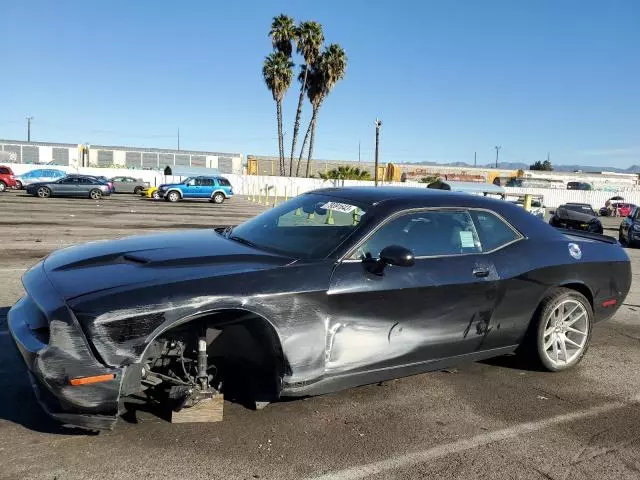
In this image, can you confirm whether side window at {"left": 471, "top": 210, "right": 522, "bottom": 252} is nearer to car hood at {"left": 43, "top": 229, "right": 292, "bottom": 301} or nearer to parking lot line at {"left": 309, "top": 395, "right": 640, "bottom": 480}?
parking lot line at {"left": 309, "top": 395, "right": 640, "bottom": 480}

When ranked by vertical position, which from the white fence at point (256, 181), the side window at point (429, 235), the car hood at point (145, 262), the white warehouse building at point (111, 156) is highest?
the white warehouse building at point (111, 156)

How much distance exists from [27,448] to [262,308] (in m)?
1.50

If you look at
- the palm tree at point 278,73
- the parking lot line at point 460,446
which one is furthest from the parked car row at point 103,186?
the parking lot line at point 460,446

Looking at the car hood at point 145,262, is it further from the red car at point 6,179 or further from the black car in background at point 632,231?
the red car at point 6,179

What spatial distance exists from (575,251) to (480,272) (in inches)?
48.2

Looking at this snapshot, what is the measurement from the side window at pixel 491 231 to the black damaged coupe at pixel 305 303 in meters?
0.01

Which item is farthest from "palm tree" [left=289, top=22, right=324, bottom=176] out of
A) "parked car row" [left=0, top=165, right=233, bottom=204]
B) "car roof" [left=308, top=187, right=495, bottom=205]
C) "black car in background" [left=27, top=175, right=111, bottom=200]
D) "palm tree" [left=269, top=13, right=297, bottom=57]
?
"car roof" [left=308, top=187, right=495, bottom=205]

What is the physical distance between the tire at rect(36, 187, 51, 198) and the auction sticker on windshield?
97.6 feet

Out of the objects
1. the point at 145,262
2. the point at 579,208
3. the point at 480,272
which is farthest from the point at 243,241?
the point at 579,208

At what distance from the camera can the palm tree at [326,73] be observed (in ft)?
156

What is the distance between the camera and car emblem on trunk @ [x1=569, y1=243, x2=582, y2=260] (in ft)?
15.7

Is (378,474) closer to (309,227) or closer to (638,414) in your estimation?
(309,227)

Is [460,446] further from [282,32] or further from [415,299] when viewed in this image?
[282,32]

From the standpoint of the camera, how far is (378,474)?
3.01 m
